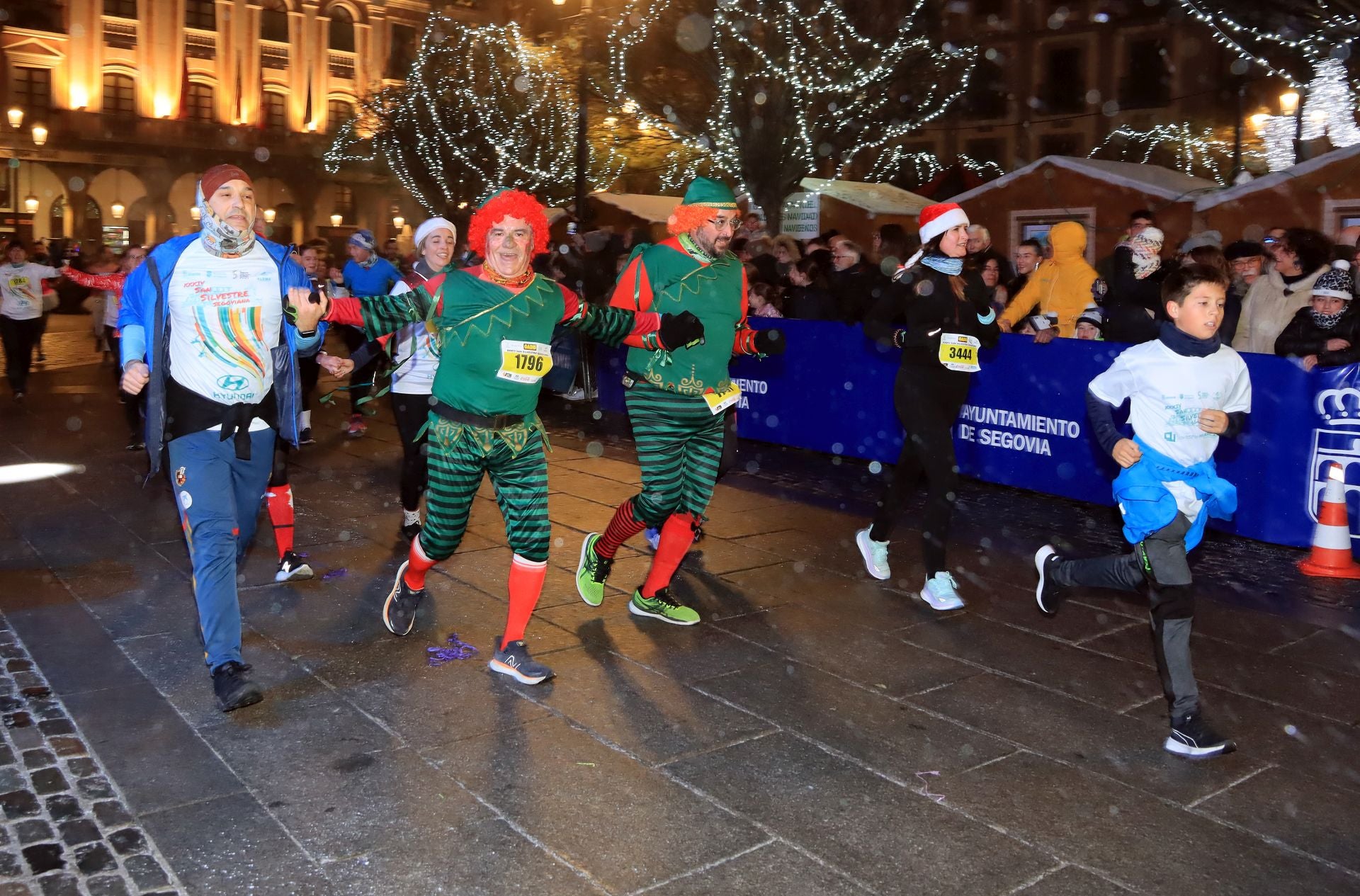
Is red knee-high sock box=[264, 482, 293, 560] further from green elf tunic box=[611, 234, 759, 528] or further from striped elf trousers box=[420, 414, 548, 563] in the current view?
green elf tunic box=[611, 234, 759, 528]

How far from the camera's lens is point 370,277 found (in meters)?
9.13

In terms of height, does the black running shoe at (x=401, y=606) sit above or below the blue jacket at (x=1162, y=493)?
below

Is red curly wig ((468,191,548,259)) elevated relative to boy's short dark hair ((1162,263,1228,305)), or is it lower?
elevated

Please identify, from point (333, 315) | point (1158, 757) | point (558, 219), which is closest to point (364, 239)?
point (333, 315)

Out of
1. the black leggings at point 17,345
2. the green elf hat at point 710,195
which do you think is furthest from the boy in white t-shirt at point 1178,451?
the black leggings at point 17,345

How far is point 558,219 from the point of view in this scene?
21984 mm

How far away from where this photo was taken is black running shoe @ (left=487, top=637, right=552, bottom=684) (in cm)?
487

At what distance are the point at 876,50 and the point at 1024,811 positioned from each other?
1864 cm

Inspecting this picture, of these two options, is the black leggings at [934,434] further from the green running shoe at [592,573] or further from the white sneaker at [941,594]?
the green running shoe at [592,573]

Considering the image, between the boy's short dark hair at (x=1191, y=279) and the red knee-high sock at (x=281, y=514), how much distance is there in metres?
4.48

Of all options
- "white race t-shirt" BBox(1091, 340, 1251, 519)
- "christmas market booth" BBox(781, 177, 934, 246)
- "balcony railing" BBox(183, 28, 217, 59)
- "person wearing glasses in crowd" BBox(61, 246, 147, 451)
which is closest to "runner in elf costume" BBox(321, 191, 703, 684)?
"person wearing glasses in crowd" BBox(61, 246, 147, 451)

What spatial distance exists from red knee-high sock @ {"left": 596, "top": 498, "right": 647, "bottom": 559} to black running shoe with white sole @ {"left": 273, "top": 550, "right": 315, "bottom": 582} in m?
1.69

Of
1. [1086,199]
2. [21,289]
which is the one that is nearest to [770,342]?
[21,289]

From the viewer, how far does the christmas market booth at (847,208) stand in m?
20.0
